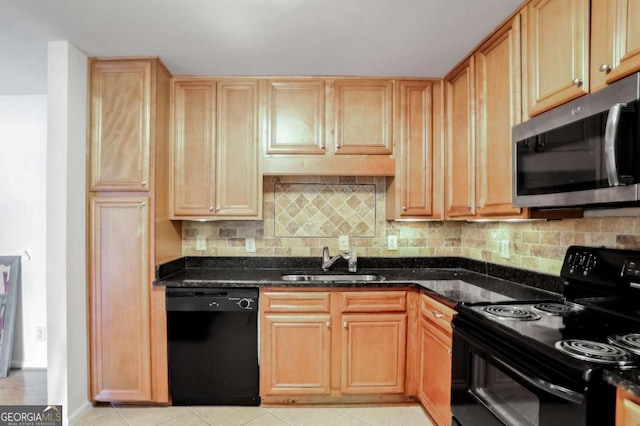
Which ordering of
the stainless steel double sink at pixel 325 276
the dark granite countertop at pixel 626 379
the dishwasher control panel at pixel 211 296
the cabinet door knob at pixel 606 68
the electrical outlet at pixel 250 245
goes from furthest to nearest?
the electrical outlet at pixel 250 245, the stainless steel double sink at pixel 325 276, the dishwasher control panel at pixel 211 296, the cabinet door knob at pixel 606 68, the dark granite countertop at pixel 626 379

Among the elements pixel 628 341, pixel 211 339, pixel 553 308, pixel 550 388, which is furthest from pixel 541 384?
pixel 211 339

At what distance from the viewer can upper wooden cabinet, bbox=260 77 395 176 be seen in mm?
2549

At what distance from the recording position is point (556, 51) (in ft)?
4.88

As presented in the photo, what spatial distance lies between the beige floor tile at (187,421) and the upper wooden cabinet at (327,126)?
1698 mm

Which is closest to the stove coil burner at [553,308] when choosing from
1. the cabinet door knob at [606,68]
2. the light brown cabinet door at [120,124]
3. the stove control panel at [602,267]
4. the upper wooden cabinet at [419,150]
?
the stove control panel at [602,267]

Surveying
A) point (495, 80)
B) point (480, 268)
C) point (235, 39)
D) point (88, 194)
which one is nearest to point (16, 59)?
point (88, 194)

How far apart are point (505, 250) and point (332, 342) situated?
4.33ft

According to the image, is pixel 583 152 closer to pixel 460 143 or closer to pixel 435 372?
pixel 460 143

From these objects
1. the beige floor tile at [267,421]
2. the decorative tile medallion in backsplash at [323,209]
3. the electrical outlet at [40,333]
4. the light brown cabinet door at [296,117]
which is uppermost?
the light brown cabinet door at [296,117]

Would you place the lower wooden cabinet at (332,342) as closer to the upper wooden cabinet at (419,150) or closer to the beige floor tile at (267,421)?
the beige floor tile at (267,421)

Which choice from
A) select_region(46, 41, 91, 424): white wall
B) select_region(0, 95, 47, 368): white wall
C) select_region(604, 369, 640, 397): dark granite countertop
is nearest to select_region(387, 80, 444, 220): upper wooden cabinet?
select_region(604, 369, 640, 397): dark granite countertop

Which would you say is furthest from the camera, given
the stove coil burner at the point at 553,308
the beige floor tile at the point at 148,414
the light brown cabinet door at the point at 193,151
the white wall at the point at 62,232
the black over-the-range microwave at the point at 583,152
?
the light brown cabinet door at the point at 193,151

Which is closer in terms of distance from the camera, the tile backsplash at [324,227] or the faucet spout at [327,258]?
the faucet spout at [327,258]

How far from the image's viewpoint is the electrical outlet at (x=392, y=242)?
2.87 meters
